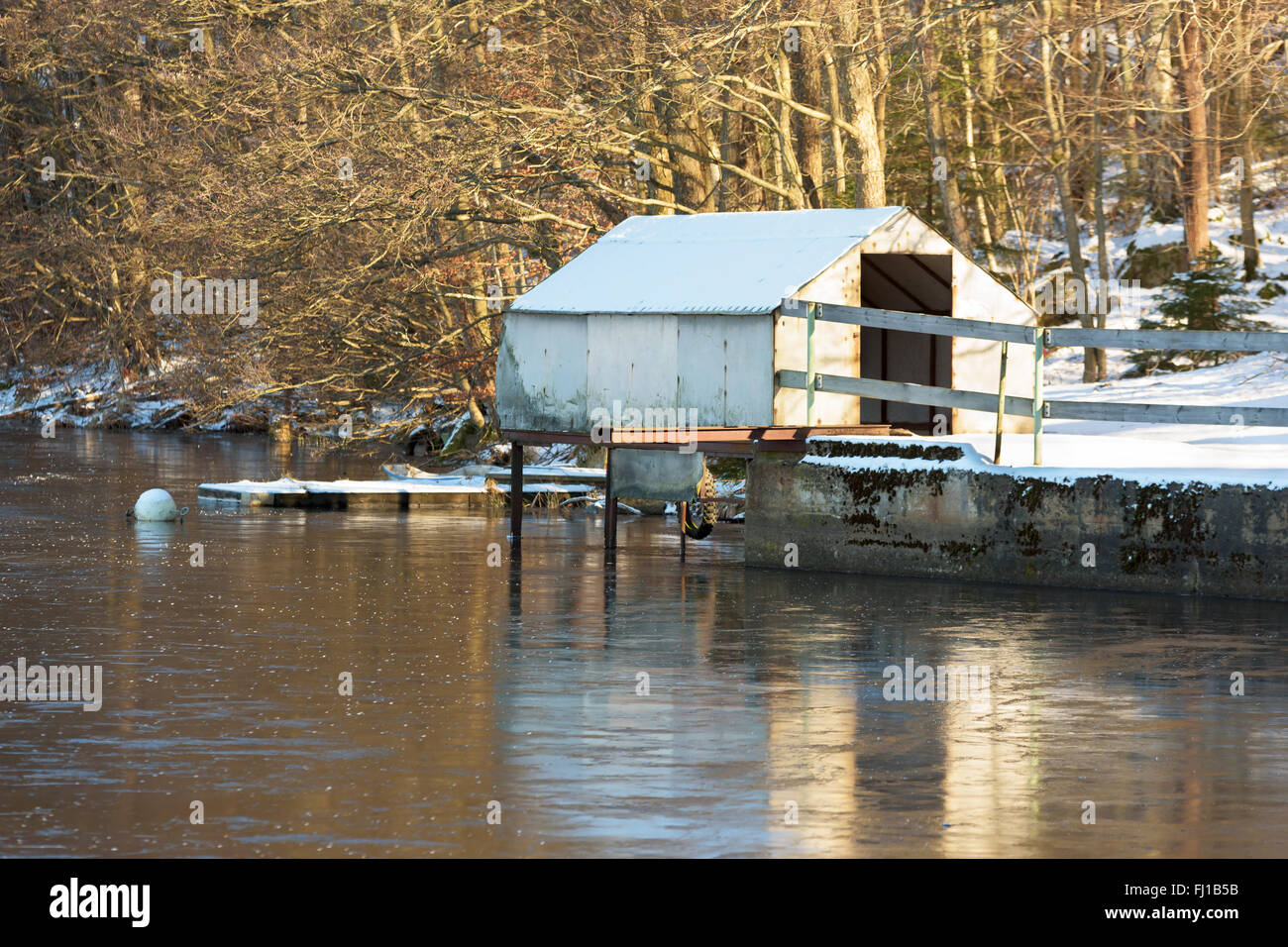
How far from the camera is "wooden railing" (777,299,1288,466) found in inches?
666

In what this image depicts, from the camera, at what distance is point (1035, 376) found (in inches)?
725

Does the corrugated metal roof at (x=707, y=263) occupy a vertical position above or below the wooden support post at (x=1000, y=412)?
above

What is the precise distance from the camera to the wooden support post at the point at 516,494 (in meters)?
21.7

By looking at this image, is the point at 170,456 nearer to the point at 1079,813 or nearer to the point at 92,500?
the point at 92,500

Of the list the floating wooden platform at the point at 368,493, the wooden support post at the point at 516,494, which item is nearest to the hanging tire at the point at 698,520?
the wooden support post at the point at 516,494

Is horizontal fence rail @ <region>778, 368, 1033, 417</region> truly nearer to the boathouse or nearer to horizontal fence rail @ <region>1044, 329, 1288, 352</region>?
the boathouse

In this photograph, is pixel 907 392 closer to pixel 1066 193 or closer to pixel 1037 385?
pixel 1037 385

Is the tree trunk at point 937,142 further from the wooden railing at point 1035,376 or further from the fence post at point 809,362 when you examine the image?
the wooden railing at point 1035,376

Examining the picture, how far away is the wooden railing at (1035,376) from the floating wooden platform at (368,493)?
10740 mm

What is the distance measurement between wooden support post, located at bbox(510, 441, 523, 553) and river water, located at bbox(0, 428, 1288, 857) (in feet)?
6.21

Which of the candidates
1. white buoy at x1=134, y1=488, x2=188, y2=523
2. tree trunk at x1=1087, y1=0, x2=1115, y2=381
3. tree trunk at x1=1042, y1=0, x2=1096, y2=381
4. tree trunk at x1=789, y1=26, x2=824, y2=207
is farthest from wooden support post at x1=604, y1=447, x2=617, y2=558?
tree trunk at x1=1042, y1=0, x2=1096, y2=381

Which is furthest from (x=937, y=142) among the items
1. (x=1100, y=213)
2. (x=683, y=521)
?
(x=683, y=521)

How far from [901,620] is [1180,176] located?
970 inches

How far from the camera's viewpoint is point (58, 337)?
2266 inches
